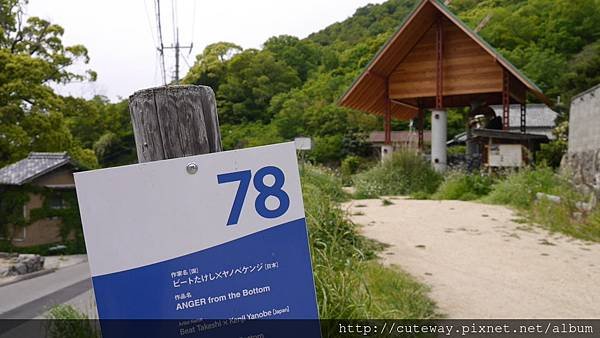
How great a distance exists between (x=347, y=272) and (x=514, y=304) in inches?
48.7

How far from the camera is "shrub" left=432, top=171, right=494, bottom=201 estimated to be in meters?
10.1

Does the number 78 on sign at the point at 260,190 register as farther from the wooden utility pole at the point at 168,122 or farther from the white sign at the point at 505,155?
the white sign at the point at 505,155

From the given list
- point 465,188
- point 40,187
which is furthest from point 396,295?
point 40,187

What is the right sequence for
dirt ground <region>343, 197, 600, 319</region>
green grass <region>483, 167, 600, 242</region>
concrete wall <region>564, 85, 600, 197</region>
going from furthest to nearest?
1. concrete wall <region>564, 85, 600, 197</region>
2. green grass <region>483, 167, 600, 242</region>
3. dirt ground <region>343, 197, 600, 319</region>

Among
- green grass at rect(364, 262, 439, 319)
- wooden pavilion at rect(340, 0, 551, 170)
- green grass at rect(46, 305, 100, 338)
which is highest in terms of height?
wooden pavilion at rect(340, 0, 551, 170)

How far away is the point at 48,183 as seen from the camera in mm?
19312

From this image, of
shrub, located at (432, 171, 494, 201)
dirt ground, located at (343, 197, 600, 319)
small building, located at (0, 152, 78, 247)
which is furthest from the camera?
small building, located at (0, 152, 78, 247)

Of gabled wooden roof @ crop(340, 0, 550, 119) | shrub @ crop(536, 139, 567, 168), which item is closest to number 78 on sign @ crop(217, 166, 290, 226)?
gabled wooden roof @ crop(340, 0, 550, 119)

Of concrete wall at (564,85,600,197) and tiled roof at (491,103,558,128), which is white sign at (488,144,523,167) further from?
tiled roof at (491,103,558,128)

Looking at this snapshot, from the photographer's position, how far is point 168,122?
1.20 m

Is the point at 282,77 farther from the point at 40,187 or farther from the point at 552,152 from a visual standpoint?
the point at 552,152

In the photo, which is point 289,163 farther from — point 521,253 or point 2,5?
point 2,5

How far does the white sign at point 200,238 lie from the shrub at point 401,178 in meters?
10.2

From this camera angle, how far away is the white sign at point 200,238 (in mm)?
1031
